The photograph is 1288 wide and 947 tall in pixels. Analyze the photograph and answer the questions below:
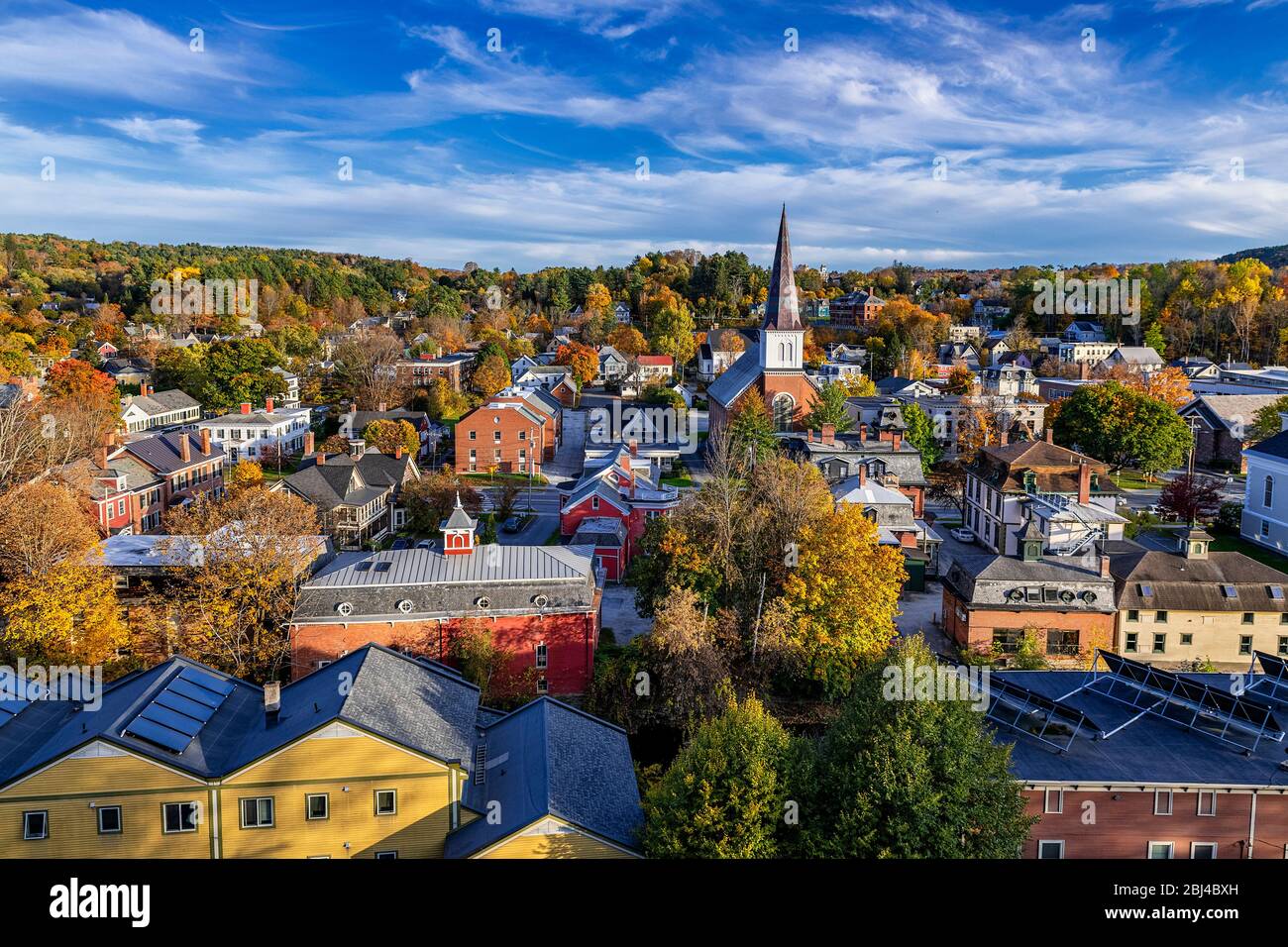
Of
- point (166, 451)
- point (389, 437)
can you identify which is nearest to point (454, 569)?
point (389, 437)

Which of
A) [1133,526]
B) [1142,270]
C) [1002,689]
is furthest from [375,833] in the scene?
[1142,270]

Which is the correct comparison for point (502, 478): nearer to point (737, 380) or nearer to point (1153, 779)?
point (737, 380)

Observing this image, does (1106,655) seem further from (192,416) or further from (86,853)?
(192,416)

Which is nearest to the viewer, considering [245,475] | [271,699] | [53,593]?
[271,699]

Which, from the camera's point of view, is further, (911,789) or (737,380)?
(737,380)

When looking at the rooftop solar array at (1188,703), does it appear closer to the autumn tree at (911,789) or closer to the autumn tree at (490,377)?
the autumn tree at (911,789)

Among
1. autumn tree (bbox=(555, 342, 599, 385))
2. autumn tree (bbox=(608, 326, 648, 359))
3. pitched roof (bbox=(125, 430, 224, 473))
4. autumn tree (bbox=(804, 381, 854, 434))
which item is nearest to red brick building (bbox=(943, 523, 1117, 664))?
autumn tree (bbox=(804, 381, 854, 434))

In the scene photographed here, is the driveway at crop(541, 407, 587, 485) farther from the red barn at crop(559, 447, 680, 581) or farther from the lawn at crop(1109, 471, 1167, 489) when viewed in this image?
the lawn at crop(1109, 471, 1167, 489)
